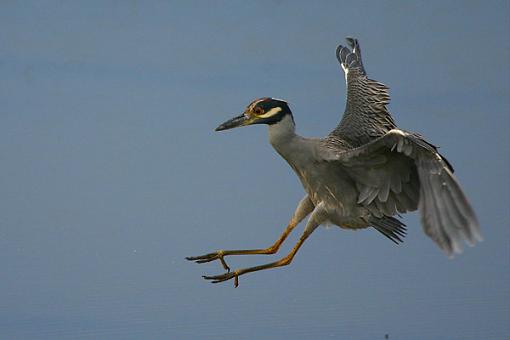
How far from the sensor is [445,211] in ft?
21.4

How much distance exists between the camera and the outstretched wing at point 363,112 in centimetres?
809

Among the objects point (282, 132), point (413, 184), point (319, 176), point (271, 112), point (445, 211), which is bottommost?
point (445, 211)

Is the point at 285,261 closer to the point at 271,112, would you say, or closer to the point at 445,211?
the point at 271,112

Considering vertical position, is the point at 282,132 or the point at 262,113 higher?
the point at 262,113

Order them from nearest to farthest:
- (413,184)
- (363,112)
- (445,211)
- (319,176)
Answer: (445,211) < (413,184) < (319,176) < (363,112)

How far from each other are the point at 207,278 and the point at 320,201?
2.68 ft

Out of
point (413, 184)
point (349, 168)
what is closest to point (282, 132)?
point (349, 168)

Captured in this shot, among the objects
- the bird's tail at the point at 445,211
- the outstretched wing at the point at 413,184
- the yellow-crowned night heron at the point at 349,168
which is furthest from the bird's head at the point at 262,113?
the bird's tail at the point at 445,211

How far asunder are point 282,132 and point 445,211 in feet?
4.74

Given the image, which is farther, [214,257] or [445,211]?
[214,257]

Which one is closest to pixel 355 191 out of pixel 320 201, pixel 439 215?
pixel 320 201

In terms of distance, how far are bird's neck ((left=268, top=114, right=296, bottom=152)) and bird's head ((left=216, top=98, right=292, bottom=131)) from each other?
23mm

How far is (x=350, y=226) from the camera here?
26.2 feet

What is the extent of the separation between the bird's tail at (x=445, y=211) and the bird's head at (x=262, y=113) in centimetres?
116
